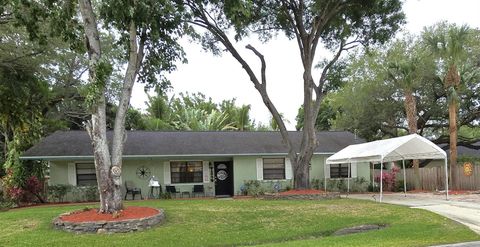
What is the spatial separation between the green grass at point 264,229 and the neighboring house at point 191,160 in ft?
25.1

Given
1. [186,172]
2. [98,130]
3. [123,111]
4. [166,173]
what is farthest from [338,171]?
[98,130]

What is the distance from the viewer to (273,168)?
2478 cm

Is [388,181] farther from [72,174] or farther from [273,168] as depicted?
[72,174]

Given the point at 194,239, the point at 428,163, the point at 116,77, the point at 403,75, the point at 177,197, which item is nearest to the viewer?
the point at 194,239

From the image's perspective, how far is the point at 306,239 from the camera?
11445 millimetres

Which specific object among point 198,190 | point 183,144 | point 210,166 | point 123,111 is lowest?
point 198,190

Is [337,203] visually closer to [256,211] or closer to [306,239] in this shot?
[256,211]

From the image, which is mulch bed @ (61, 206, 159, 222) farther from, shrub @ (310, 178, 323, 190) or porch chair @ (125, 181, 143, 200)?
shrub @ (310, 178, 323, 190)

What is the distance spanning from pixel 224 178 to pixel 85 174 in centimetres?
720

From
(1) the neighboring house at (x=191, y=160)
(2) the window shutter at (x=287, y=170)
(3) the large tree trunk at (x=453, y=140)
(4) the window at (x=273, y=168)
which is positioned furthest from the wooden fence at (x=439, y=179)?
(4) the window at (x=273, y=168)

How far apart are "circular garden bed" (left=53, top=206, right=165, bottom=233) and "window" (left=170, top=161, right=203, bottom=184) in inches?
418

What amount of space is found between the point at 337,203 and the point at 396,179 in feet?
37.8

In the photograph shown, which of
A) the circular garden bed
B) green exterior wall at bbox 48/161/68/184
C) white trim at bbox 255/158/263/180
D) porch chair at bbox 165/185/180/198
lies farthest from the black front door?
the circular garden bed

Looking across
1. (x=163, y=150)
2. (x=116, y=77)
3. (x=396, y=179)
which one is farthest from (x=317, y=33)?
(x=116, y=77)
